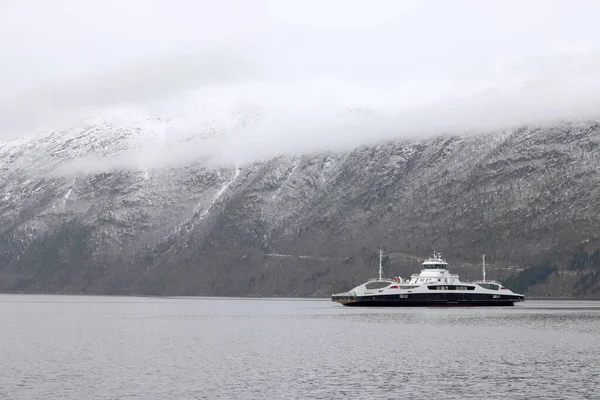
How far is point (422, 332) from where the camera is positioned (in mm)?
184125

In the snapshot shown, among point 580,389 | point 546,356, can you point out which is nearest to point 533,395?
point 580,389

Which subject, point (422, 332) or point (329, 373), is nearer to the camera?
point (329, 373)

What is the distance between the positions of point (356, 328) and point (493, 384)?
8976 cm

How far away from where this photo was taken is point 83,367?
126 meters

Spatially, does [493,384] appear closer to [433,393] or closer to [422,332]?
[433,393]

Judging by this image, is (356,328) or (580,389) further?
(356,328)

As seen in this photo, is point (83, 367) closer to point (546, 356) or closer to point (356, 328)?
point (546, 356)

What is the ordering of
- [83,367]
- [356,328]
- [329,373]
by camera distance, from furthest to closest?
[356,328] < [83,367] < [329,373]

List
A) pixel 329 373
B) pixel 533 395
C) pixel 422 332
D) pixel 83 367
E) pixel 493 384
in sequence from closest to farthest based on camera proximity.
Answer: pixel 533 395
pixel 493 384
pixel 329 373
pixel 83 367
pixel 422 332

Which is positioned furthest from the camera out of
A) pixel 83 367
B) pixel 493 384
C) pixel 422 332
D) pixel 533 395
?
pixel 422 332

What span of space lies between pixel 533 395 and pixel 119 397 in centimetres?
4479

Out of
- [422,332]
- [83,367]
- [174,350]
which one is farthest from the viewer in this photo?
[422,332]

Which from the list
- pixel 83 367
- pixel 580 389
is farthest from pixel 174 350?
pixel 580 389

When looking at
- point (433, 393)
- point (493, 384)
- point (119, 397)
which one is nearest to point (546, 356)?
point (493, 384)
